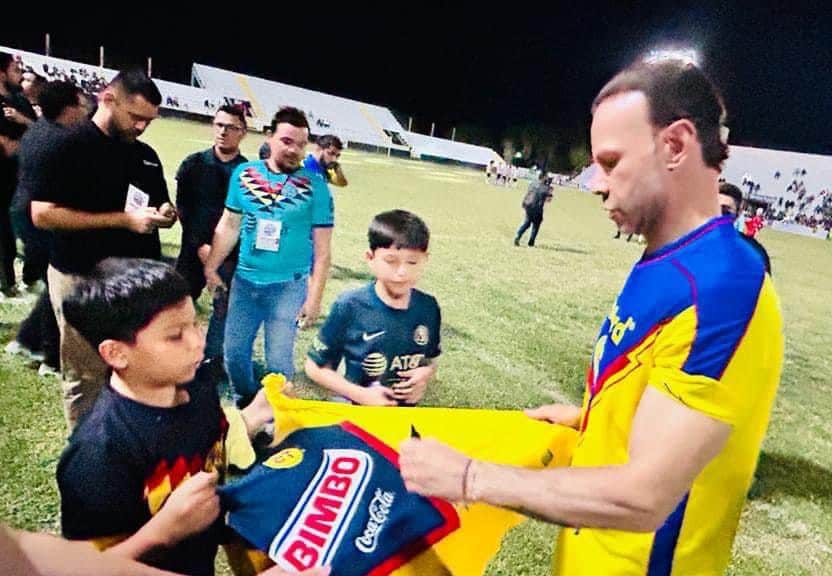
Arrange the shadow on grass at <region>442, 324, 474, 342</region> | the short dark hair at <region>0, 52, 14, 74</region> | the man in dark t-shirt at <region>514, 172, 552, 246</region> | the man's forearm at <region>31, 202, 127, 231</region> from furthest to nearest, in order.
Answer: the man in dark t-shirt at <region>514, 172, 552, 246</region> < the shadow on grass at <region>442, 324, 474, 342</region> < the short dark hair at <region>0, 52, 14, 74</region> < the man's forearm at <region>31, 202, 127, 231</region>

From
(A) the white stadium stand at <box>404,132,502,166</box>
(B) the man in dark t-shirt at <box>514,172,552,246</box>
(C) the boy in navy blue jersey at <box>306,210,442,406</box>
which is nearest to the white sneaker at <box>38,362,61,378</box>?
(C) the boy in navy blue jersey at <box>306,210,442,406</box>

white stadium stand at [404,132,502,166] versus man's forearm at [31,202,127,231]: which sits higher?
white stadium stand at [404,132,502,166]

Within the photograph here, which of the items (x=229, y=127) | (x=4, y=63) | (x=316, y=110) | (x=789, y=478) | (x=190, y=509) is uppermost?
(x=316, y=110)

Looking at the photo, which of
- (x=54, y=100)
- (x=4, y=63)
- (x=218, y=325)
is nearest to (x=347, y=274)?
(x=218, y=325)

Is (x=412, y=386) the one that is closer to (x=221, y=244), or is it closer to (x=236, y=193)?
(x=236, y=193)

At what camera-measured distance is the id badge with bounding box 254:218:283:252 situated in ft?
14.3

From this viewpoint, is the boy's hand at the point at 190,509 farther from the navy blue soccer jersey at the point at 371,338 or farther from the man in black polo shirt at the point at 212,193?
the man in black polo shirt at the point at 212,193

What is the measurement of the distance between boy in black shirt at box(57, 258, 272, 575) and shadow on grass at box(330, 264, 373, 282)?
658 centimetres

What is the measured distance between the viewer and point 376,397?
2.94 metres

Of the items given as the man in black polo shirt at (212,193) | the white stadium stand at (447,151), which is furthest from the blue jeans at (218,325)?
the white stadium stand at (447,151)

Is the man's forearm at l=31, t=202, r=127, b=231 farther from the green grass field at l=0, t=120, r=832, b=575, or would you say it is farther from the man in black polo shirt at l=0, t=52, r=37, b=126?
the man in black polo shirt at l=0, t=52, r=37, b=126

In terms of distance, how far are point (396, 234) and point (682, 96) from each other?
1.77 meters

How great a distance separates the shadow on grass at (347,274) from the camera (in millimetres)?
8820

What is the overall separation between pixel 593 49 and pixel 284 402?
6720cm
